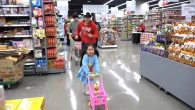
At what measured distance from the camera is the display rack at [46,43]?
4961 millimetres

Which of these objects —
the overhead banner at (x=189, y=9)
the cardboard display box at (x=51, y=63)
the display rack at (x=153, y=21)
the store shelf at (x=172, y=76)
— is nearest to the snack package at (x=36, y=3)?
the cardboard display box at (x=51, y=63)

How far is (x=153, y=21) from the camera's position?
12148 millimetres

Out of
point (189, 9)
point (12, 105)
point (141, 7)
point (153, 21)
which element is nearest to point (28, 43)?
point (12, 105)

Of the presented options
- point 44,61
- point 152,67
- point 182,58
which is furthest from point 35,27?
point 182,58

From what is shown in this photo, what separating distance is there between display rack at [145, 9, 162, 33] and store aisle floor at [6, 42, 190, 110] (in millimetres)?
7051

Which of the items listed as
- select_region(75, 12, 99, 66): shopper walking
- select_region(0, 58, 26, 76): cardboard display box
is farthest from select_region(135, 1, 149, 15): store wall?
select_region(0, 58, 26, 76): cardboard display box

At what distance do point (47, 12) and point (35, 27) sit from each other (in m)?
0.55

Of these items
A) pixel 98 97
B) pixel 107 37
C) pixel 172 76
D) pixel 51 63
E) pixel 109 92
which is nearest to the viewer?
pixel 98 97

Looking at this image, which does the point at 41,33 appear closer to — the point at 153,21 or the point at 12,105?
the point at 12,105

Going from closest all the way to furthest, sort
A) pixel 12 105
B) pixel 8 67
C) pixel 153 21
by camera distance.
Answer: pixel 12 105, pixel 8 67, pixel 153 21

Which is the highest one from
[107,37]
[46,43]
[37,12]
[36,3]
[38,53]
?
[36,3]

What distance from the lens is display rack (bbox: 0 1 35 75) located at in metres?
4.97

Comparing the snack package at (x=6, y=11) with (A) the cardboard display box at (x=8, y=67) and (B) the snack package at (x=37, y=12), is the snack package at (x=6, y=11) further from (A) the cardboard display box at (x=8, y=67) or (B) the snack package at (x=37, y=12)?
(A) the cardboard display box at (x=8, y=67)

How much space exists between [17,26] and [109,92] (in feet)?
11.0
